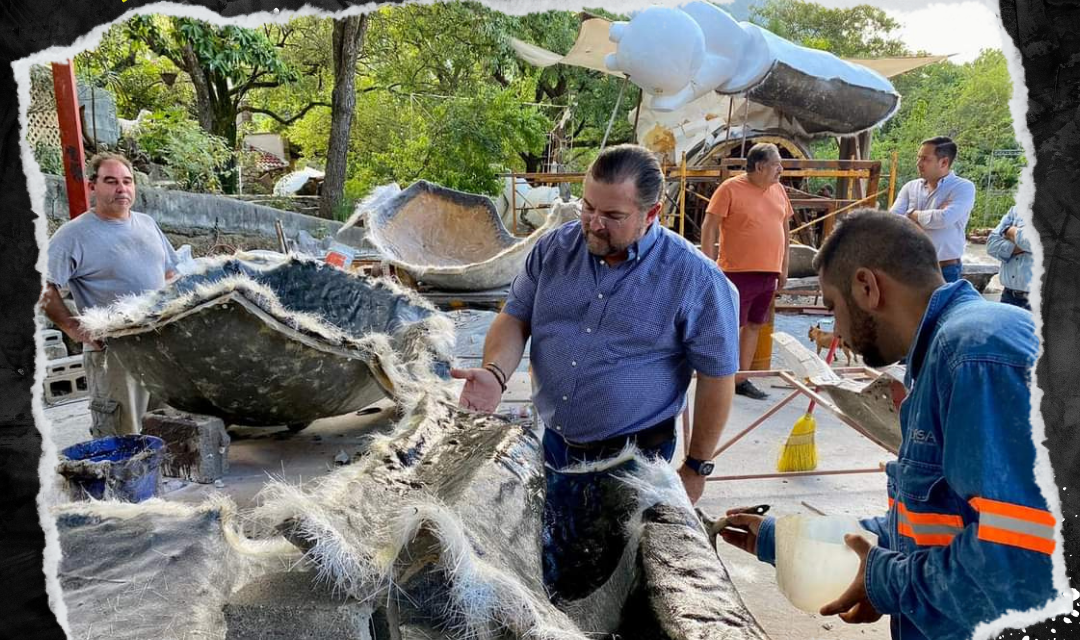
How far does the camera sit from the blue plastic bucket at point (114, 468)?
2723 millimetres

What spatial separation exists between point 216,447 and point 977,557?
11.9 ft

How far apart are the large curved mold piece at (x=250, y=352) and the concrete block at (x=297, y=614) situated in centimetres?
220

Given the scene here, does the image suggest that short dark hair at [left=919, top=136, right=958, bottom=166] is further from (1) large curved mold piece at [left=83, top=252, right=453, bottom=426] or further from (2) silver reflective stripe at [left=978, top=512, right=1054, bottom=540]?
(2) silver reflective stripe at [left=978, top=512, right=1054, bottom=540]

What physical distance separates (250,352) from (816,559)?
9.32 feet

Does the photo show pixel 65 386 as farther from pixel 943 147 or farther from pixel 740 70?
pixel 740 70

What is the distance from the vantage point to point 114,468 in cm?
275

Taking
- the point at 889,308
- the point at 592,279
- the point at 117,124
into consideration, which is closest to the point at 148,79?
the point at 117,124

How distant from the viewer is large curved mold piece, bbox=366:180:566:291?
7512 millimetres

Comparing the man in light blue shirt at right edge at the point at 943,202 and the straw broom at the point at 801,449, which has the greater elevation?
the man in light blue shirt at right edge at the point at 943,202

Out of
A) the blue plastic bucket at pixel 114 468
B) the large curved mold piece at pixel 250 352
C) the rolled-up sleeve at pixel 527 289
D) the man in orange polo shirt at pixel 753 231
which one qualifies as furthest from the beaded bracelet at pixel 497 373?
the man in orange polo shirt at pixel 753 231

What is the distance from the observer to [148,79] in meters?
15.2

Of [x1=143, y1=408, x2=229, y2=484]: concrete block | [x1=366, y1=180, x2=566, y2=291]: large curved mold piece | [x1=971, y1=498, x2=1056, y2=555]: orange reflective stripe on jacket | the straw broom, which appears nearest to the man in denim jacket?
[x1=971, y1=498, x2=1056, y2=555]: orange reflective stripe on jacket

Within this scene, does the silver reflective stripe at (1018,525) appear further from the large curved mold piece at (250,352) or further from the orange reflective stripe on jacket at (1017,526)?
the large curved mold piece at (250,352)

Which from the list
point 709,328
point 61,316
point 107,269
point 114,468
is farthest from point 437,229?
point 709,328
